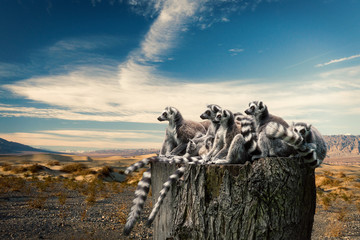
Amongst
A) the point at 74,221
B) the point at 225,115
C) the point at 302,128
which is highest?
the point at 225,115

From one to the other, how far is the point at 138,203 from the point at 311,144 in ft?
8.11

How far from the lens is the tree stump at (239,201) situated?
9.71 ft

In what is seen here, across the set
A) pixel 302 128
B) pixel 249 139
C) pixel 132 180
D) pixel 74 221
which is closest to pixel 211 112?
pixel 249 139

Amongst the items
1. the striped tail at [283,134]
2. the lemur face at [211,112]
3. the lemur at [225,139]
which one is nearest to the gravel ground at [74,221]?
the lemur face at [211,112]

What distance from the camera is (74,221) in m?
9.03

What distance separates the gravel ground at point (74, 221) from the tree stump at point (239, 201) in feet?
18.5

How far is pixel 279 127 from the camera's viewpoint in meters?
3.29

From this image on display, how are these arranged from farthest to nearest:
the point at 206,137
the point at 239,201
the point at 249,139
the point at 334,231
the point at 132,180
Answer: the point at 132,180 < the point at 334,231 < the point at 206,137 < the point at 249,139 < the point at 239,201

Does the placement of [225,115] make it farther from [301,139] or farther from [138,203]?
[138,203]

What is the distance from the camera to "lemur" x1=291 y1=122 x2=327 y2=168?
3.51 m

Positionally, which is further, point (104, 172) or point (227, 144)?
point (104, 172)

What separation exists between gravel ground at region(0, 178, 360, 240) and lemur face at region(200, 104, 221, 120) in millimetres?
4979

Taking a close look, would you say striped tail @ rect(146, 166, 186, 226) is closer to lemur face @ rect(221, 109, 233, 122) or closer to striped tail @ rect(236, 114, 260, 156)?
striped tail @ rect(236, 114, 260, 156)

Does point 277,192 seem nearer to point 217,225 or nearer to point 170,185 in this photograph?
point 217,225
